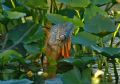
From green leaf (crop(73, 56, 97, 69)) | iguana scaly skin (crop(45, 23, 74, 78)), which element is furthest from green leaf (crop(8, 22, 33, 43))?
green leaf (crop(73, 56, 97, 69))

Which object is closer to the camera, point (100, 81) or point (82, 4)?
point (100, 81)

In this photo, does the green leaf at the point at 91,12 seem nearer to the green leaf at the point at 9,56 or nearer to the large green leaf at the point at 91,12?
the large green leaf at the point at 91,12

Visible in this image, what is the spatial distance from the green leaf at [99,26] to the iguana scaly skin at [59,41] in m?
0.20

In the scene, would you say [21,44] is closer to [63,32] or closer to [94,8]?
[63,32]

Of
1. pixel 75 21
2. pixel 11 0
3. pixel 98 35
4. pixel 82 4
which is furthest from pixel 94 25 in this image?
pixel 11 0

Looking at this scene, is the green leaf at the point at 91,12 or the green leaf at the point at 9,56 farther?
the green leaf at the point at 91,12

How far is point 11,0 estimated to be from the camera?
2.49m

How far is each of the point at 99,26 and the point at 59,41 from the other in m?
0.26

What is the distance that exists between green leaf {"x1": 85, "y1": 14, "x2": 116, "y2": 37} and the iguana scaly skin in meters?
0.20

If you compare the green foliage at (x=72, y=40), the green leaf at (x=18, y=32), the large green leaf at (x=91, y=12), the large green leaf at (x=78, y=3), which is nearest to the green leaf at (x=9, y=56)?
the green foliage at (x=72, y=40)

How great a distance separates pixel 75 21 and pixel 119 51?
302 mm

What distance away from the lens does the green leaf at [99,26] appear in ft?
6.13

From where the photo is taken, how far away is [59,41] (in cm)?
208

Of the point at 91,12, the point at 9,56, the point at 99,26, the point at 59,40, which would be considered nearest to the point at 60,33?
the point at 59,40
